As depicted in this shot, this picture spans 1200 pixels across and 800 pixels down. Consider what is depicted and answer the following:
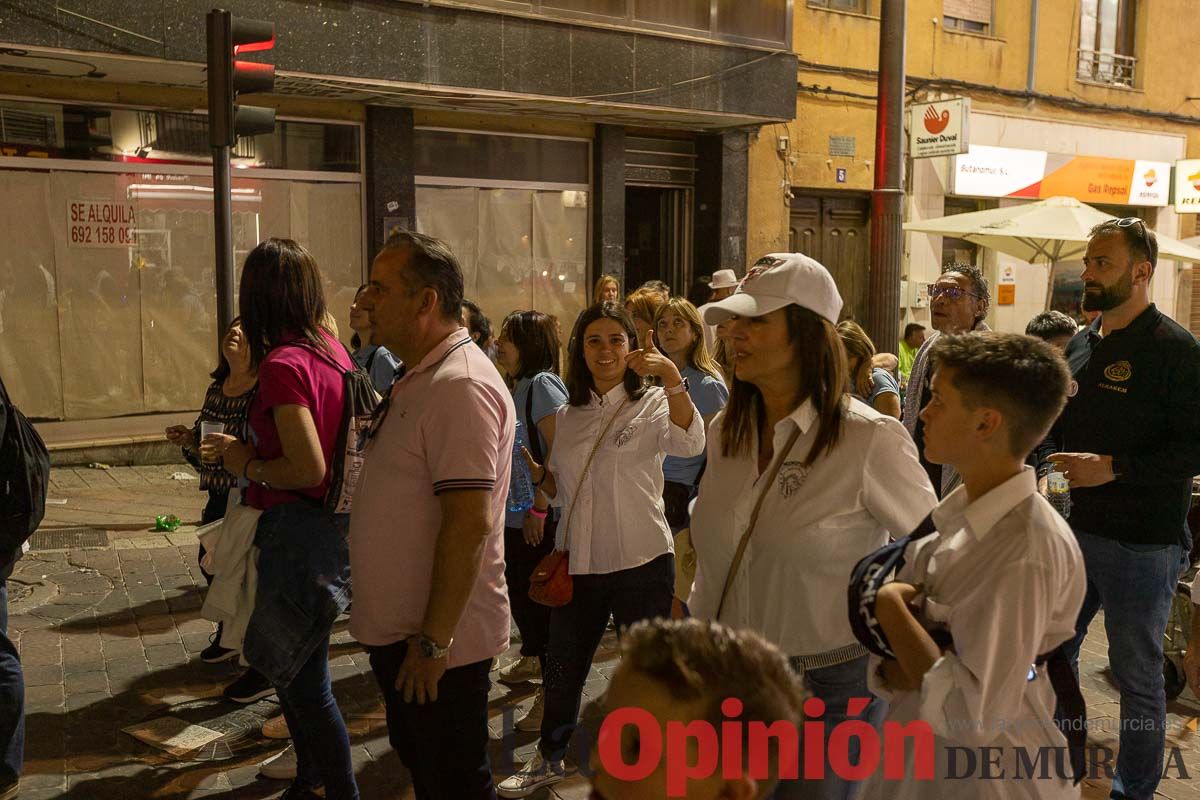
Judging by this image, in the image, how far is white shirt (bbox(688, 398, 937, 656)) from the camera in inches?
114

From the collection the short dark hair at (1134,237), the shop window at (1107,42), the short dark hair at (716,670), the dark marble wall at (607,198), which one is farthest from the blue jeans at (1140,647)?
the shop window at (1107,42)

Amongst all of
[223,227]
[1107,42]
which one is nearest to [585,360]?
[223,227]

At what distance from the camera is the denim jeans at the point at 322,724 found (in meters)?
3.70

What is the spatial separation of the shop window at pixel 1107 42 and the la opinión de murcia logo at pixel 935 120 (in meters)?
4.85

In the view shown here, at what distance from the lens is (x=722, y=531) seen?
305cm

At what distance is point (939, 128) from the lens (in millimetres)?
15516

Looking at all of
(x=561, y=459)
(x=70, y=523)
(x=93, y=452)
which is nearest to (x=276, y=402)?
(x=561, y=459)

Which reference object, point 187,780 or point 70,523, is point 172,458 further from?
point 187,780

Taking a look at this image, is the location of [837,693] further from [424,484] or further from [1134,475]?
[1134,475]

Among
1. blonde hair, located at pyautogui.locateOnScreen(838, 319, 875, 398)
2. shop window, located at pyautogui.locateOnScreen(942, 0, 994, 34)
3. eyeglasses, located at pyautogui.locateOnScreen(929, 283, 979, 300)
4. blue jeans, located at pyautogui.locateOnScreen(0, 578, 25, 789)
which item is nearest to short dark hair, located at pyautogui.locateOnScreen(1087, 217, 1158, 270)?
blonde hair, located at pyautogui.locateOnScreen(838, 319, 875, 398)

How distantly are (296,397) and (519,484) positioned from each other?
1953 millimetres

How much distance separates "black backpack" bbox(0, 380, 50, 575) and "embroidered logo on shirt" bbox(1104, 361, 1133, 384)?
12.9 feet

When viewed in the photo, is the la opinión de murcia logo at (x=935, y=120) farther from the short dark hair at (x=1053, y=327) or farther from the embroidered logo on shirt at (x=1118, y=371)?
the embroidered logo on shirt at (x=1118, y=371)

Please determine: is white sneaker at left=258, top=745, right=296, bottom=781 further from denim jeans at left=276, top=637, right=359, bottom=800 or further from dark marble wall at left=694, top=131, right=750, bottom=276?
dark marble wall at left=694, top=131, right=750, bottom=276
